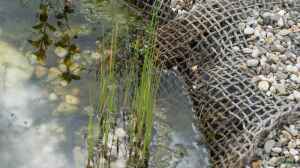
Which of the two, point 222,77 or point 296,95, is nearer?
point 296,95

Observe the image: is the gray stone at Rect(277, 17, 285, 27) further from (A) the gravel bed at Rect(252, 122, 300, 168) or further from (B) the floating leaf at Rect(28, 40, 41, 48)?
(B) the floating leaf at Rect(28, 40, 41, 48)

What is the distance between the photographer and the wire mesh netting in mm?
3730

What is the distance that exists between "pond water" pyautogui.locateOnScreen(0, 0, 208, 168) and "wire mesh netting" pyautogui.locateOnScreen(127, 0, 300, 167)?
0.13 m

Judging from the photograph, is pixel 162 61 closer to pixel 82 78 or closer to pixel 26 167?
pixel 82 78

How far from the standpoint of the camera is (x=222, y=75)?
4066 millimetres

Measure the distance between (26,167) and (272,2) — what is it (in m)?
2.23

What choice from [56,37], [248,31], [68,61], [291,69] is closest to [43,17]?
[56,37]

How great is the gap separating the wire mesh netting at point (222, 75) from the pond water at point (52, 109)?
0.13m

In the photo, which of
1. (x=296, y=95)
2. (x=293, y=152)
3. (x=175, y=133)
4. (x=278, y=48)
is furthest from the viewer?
(x=278, y=48)

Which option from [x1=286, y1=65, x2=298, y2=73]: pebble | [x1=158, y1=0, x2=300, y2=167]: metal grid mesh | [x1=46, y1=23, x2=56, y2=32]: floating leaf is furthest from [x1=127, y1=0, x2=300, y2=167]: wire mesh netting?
[x1=46, y1=23, x2=56, y2=32]: floating leaf

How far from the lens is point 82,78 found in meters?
4.23

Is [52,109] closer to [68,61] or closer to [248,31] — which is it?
[68,61]

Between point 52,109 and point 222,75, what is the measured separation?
1.17 metres

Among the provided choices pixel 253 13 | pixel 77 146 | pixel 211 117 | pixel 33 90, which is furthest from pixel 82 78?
pixel 253 13
